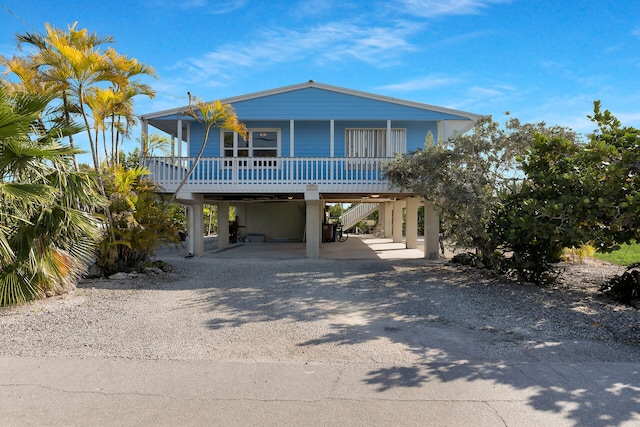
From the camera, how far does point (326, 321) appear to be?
672 cm

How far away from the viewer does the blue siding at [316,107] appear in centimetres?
1538

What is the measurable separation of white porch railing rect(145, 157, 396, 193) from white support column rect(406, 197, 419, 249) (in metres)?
3.38

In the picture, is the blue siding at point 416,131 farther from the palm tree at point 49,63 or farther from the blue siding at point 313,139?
the palm tree at point 49,63

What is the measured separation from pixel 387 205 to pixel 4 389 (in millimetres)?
23553

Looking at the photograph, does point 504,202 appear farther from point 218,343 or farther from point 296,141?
point 296,141

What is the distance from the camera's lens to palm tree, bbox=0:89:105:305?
20.5 ft

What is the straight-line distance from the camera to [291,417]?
3658 mm

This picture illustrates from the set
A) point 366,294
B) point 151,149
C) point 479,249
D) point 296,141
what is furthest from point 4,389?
point 296,141

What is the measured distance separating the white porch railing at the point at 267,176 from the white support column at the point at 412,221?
3380 millimetres

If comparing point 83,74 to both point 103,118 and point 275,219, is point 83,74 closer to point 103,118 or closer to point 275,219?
point 103,118

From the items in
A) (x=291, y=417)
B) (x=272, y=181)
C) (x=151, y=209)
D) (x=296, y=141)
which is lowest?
(x=291, y=417)

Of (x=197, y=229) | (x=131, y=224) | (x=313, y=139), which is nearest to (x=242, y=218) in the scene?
(x=313, y=139)

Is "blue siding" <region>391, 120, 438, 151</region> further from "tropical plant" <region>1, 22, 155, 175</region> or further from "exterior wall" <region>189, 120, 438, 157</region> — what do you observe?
"tropical plant" <region>1, 22, 155, 175</region>

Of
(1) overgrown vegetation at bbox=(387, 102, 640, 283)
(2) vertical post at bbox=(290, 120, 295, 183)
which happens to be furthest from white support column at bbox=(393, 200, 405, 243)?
(1) overgrown vegetation at bbox=(387, 102, 640, 283)
